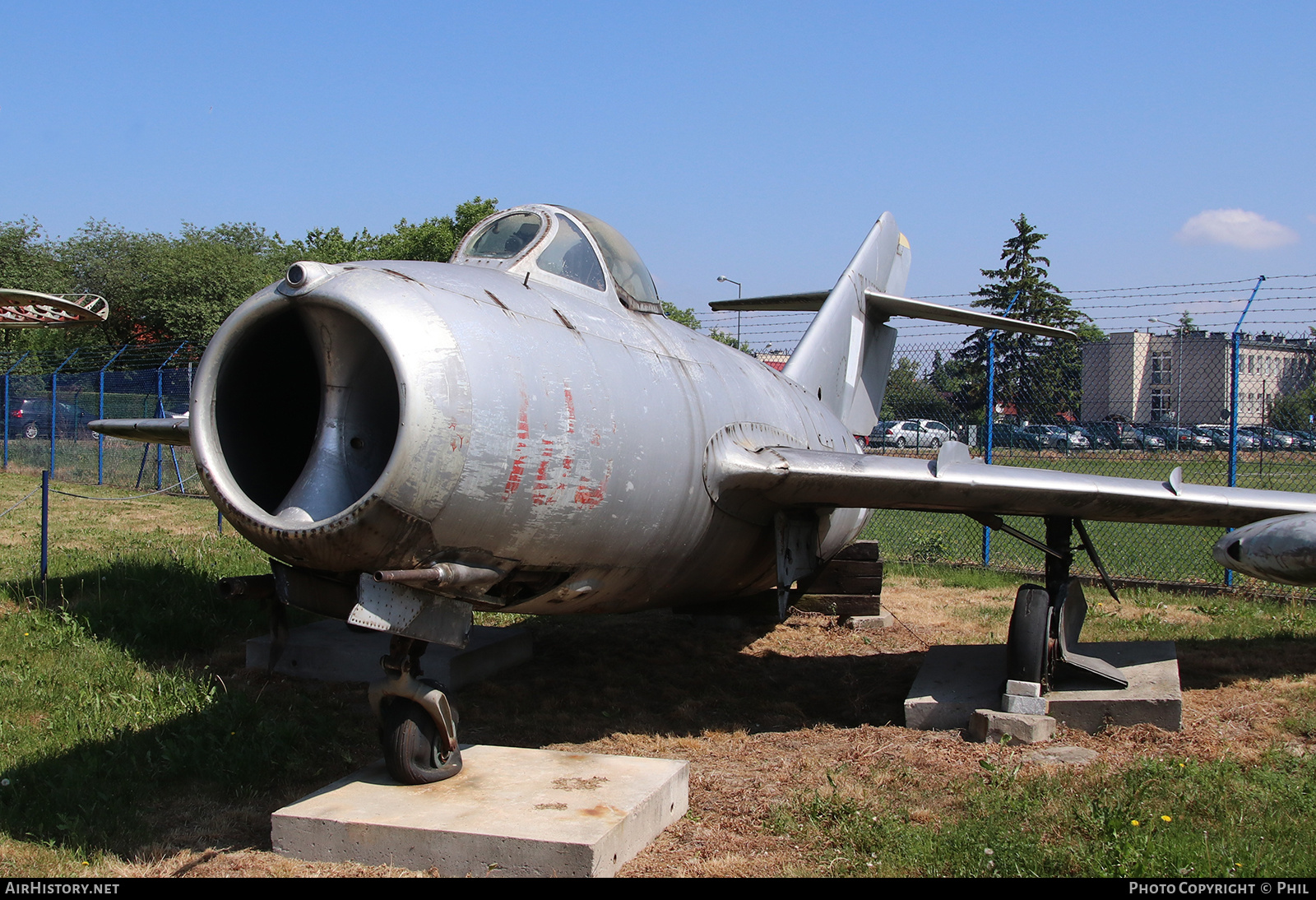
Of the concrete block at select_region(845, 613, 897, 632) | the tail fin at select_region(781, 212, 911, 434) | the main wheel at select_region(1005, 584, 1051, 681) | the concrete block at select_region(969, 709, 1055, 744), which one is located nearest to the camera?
the concrete block at select_region(969, 709, 1055, 744)

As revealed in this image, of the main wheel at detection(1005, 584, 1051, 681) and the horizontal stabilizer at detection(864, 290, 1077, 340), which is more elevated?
the horizontal stabilizer at detection(864, 290, 1077, 340)

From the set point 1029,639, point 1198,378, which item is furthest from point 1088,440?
point 1029,639

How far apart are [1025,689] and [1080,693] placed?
533 millimetres

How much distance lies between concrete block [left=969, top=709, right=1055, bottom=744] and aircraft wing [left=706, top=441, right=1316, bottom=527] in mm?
1262

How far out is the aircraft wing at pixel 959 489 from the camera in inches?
219

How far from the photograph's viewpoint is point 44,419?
922 inches

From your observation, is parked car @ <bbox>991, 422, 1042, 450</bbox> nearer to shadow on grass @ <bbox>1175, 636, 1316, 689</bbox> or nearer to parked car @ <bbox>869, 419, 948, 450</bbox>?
parked car @ <bbox>869, 419, 948, 450</bbox>

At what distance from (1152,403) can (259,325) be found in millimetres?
10791

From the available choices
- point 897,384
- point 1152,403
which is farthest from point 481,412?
point 897,384

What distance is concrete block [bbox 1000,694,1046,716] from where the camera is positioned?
235 inches

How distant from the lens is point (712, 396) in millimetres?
5539

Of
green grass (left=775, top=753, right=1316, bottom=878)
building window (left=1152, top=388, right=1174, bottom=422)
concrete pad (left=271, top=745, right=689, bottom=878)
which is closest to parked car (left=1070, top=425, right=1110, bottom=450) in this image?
building window (left=1152, top=388, right=1174, bottom=422)

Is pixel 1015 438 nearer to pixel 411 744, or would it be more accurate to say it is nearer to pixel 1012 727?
pixel 1012 727

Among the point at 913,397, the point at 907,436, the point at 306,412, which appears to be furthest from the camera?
the point at 907,436
